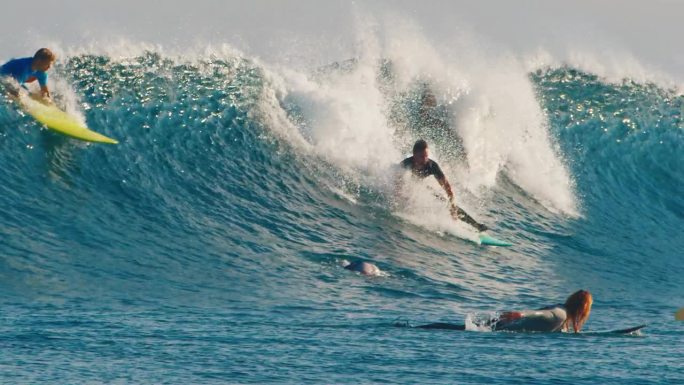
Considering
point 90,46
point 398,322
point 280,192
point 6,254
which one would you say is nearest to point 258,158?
point 280,192

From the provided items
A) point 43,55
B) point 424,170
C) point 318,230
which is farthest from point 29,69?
point 424,170

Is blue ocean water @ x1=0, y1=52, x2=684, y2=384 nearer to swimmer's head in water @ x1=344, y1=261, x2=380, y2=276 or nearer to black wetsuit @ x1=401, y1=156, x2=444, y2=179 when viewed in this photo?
swimmer's head in water @ x1=344, y1=261, x2=380, y2=276

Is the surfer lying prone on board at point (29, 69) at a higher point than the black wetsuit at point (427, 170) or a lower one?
higher

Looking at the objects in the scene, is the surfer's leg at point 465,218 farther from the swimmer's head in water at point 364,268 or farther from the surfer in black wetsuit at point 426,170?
the swimmer's head in water at point 364,268

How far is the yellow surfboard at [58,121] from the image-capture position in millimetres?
16609

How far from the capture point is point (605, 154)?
2203 centimetres

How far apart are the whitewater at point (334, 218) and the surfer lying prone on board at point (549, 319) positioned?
0.57ft

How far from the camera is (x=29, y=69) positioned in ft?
55.5

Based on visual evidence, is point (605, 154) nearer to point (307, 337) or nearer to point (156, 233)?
point (156, 233)

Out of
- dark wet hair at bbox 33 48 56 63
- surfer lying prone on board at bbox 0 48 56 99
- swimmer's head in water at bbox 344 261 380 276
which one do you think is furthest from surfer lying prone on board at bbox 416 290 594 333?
surfer lying prone on board at bbox 0 48 56 99

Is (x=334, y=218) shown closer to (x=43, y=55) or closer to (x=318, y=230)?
(x=318, y=230)

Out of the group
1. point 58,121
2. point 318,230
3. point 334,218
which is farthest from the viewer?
point 58,121

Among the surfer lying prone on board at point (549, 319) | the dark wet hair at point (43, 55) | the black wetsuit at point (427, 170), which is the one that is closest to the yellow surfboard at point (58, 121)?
the dark wet hair at point (43, 55)

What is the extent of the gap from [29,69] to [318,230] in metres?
4.94
